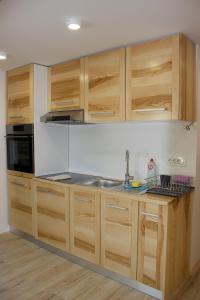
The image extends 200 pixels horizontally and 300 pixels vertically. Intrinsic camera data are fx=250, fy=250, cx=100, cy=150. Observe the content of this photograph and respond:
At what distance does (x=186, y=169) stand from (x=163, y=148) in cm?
32

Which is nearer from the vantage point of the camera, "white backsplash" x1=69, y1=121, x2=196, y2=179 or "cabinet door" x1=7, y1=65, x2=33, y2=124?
"white backsplash" x1=69, y1=121, x2=196, y2=179

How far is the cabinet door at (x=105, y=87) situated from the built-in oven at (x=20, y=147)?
33.8 inches

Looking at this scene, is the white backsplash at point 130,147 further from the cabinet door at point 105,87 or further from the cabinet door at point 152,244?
the cabinet door at point 152,244

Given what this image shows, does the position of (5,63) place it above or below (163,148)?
above

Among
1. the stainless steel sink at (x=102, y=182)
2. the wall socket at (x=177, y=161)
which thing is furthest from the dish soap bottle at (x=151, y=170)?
the stainless steel sink at (x=102, y=182)

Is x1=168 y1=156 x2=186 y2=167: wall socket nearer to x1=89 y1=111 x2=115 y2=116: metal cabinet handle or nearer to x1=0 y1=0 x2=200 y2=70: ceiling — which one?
x1=89 y1=111 x2=115 y2=116: metal cabinet handle

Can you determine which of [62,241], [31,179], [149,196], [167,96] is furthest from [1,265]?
[167,96]

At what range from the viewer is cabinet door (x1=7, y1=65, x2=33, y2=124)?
3.04 meters

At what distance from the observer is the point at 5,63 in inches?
118

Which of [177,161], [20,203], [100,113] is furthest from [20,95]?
[177,161]

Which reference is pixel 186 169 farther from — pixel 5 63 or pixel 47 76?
pixel 5 63

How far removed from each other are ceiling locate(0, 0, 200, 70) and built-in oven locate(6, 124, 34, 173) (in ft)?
3.17

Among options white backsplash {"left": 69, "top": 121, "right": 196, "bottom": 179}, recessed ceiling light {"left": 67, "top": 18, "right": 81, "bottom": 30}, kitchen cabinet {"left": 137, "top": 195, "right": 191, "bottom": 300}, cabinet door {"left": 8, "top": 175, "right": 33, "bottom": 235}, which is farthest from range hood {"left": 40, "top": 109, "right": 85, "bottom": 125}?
kitchen cabinet {"left": 137, "top": 195, "right": 191, "bottom": 300}

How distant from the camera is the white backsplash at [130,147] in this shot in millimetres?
2445
